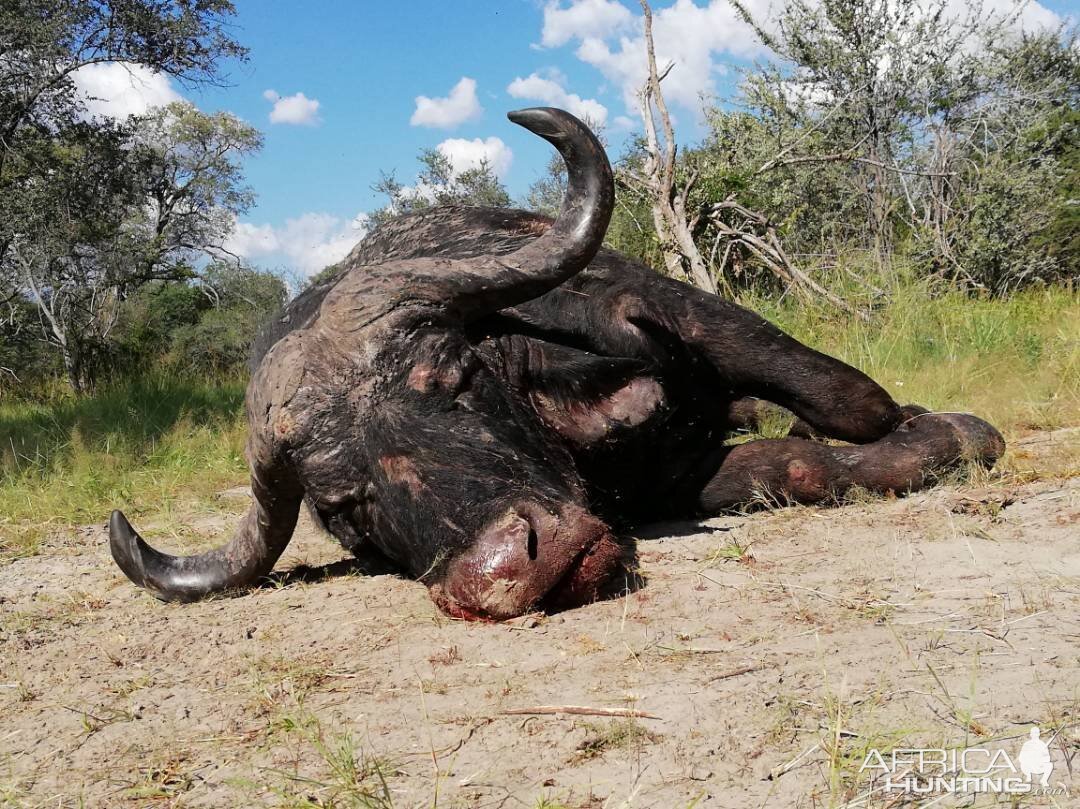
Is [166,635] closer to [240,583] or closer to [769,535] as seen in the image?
[240,583]

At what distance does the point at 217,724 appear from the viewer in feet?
7.64

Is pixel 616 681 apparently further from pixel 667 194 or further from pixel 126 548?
pixel 667 194

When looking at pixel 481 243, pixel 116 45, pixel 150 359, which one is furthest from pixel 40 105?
pixel 481 243

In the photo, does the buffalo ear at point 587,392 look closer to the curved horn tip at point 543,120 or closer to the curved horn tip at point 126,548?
the curved horn tip at point 543,120

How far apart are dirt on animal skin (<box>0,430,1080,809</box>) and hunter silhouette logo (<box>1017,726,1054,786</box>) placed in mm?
20

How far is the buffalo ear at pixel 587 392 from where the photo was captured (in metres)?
3.43

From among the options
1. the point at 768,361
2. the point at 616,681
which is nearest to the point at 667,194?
the point at 768,361

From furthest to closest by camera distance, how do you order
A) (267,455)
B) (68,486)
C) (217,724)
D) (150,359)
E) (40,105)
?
1. (150,359)
2. (40,105)
3. (68,486)
4. (267,455)
5. (217,724)

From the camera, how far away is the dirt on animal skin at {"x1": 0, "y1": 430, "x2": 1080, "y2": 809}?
1770 mm

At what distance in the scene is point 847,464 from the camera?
4047 mm

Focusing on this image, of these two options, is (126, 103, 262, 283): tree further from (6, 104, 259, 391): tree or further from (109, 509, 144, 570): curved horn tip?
(109, 509, 144, 570): curved horn tip

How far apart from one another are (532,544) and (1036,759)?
1341 mm

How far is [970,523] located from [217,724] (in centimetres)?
245

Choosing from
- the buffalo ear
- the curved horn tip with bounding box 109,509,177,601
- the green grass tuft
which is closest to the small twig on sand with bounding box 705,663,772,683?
the buffalo ear
